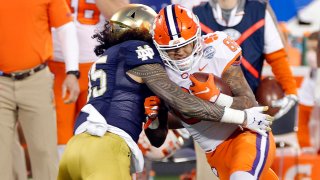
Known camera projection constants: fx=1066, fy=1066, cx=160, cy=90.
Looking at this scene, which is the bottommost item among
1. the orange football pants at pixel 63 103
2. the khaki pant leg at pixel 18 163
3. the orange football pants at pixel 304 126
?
the orange football pants at pixel 304 126

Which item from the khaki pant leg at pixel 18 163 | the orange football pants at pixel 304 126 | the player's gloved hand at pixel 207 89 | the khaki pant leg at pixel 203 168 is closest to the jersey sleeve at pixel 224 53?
the player's gloved hand at pixel 207 89

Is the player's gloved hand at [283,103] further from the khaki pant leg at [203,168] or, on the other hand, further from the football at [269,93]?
the khaki pant leg at [203,168]

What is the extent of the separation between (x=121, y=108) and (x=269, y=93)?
150 cm

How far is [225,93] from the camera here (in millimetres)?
5215

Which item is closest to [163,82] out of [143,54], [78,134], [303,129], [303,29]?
[143,54]

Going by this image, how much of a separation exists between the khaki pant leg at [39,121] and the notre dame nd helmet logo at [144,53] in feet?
4.15

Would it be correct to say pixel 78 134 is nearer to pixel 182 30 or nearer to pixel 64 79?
pixel 182 30

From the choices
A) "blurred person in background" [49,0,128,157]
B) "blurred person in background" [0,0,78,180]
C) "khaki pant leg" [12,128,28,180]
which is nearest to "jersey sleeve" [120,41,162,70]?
"blurred person in background" [0,0,78,180]

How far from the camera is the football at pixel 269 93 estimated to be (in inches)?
252

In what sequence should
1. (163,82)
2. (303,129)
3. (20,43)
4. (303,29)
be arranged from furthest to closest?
(303,29) < (303,129) < (20,43) < (163,82)

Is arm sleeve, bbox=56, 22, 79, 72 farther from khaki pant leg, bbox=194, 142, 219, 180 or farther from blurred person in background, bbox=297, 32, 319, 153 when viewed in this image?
blurred person in background, bbox=297, 32, 319, 153

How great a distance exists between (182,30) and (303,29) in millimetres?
4559

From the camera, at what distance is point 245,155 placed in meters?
5.15

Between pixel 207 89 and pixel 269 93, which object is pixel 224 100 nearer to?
pixel 207 89
